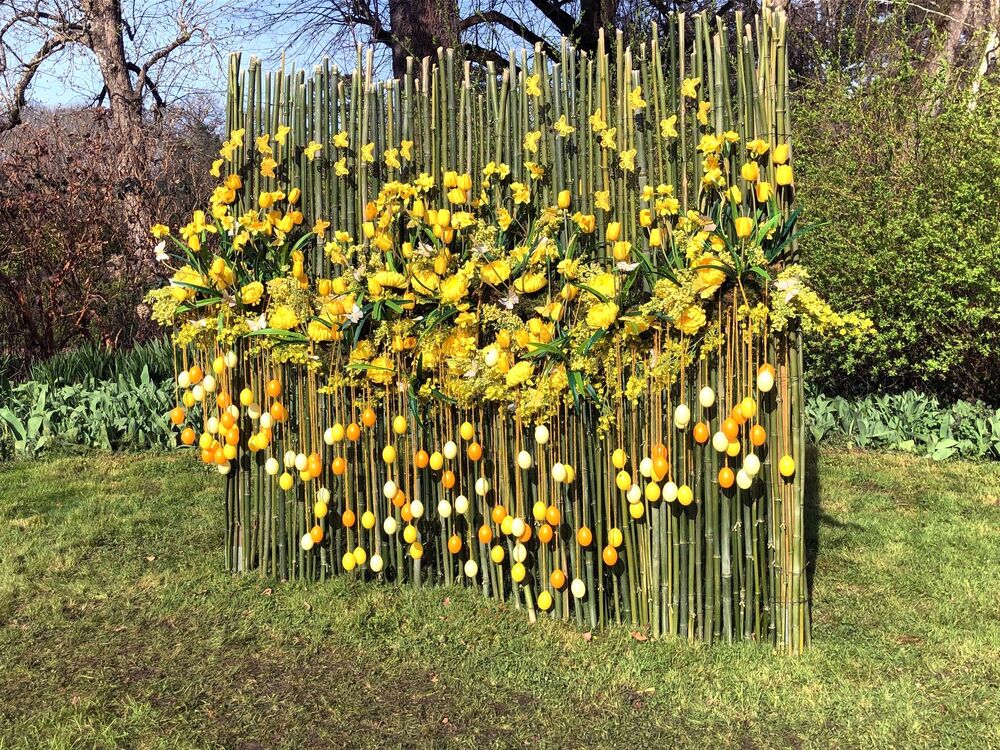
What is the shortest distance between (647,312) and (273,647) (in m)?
1.67

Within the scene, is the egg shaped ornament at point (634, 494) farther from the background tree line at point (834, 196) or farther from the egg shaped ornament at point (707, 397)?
the background tree line at point (834, 196)

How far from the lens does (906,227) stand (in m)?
5.58

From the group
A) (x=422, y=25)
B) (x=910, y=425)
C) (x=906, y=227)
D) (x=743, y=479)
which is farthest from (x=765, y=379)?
(x=422, y=25)

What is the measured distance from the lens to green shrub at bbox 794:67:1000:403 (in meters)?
5.31

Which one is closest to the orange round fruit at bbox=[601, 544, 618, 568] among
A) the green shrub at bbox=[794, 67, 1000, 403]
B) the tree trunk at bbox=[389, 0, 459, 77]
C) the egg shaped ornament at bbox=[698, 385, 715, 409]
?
the egg shaped ornament at bbox=[698, 385, 715, 409]

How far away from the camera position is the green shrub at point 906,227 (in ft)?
17.4

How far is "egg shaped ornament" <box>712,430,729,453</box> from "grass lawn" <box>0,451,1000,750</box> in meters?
0.69

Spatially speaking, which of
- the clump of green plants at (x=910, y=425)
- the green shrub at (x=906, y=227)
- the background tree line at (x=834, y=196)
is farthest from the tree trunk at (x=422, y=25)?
the clump of green plants at (x=910, y=425)

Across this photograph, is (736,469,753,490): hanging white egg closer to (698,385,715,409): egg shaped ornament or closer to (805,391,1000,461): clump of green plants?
(698,385,715,409): egg shaped ornament

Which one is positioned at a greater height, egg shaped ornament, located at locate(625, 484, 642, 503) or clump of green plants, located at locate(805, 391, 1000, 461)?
egg shaped ornament, located at locate(625, 484, 642, 503)

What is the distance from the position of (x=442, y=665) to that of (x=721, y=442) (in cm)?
114

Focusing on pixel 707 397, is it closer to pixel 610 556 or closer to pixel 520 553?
pixel 610 556

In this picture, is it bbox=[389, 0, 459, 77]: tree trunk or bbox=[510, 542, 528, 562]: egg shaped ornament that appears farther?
bbox=[389, 0, 459, 77]: tree trunk

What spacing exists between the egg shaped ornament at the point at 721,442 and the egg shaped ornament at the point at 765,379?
0.59ft
